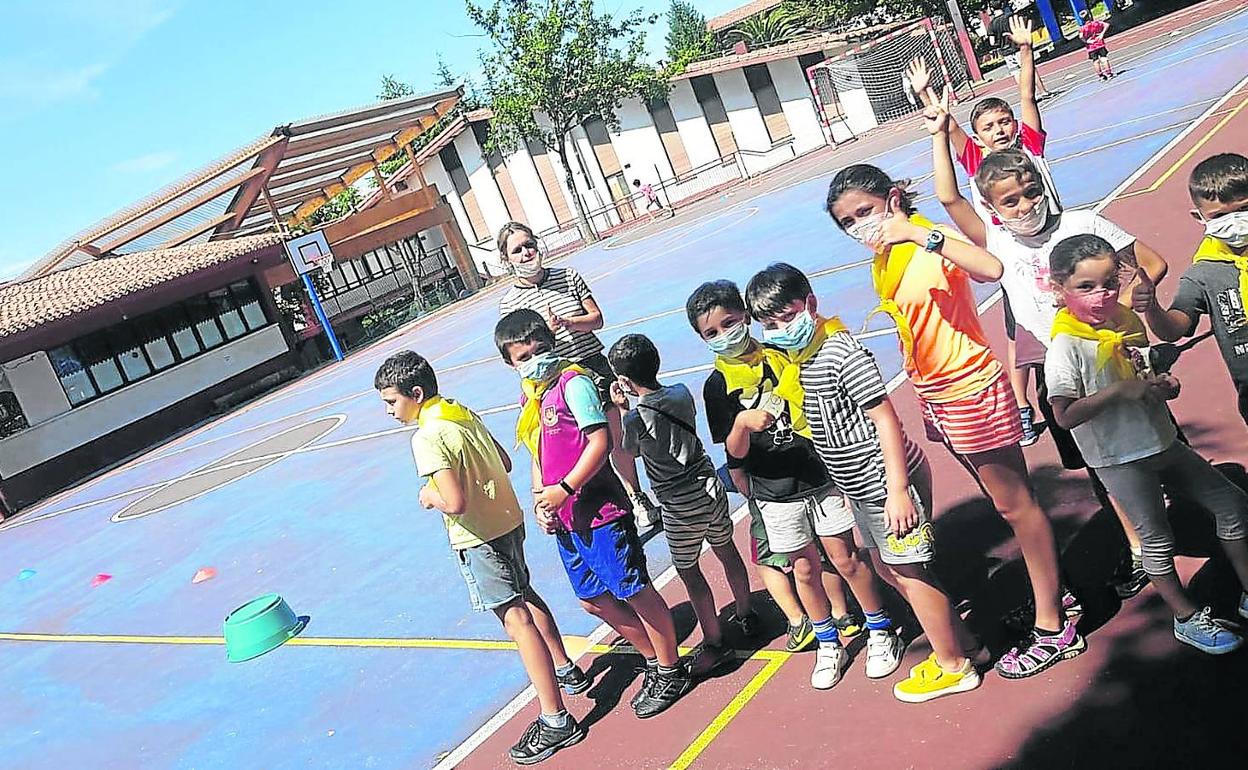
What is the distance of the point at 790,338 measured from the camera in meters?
3.46

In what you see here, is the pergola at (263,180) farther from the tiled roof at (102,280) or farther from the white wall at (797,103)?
the white wall at (797,103)

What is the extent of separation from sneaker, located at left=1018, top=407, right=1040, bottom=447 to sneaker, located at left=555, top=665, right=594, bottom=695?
2781 mm

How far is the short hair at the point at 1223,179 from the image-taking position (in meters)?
3.32

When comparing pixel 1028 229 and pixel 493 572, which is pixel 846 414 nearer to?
pixel 1028 229

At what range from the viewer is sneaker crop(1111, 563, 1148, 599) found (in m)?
3.86

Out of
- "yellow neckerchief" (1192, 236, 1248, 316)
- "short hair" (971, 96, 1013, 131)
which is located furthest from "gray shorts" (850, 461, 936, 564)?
"short hair" (971, 96, 1013, 131)

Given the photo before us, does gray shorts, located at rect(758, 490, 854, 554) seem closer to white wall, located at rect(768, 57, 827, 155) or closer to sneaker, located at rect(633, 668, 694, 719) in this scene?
sneaker, located at rect(633, 668, 694, 719)

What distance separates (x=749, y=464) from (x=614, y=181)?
1824 inches

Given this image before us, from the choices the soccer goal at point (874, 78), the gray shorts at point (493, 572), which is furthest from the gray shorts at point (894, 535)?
the soccer goal at point (874, 78)

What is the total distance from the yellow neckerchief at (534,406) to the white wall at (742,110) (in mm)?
43269

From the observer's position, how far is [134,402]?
90.5 ft

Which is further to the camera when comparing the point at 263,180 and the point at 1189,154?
the point at 263,180

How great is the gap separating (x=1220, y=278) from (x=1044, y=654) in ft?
4.78

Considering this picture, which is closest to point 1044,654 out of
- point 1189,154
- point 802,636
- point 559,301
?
point 802,636
